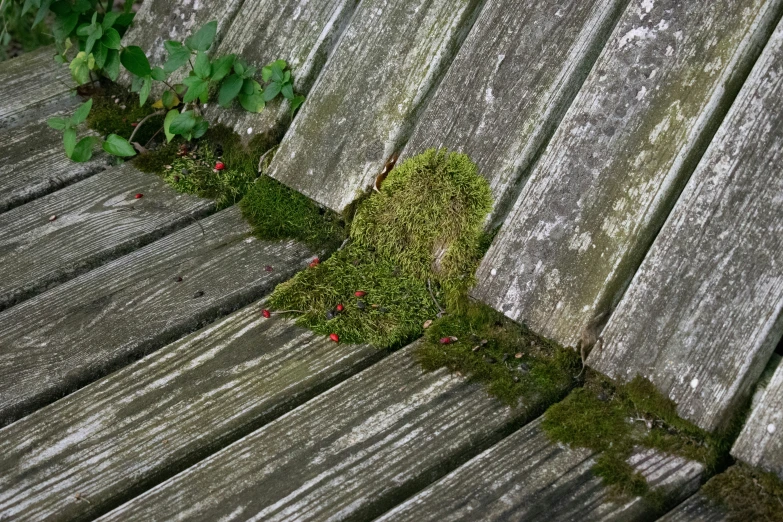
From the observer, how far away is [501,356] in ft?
6.50

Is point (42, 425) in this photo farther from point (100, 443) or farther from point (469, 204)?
point (469, 204)

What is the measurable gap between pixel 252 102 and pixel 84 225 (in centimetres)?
63

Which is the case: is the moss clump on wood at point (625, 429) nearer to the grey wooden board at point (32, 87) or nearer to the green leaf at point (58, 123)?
the green leaf at point (58, 123)

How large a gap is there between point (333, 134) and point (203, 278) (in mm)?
558

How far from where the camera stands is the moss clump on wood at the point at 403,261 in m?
2.09

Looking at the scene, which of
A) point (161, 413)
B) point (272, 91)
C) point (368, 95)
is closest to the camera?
point (161, 413)

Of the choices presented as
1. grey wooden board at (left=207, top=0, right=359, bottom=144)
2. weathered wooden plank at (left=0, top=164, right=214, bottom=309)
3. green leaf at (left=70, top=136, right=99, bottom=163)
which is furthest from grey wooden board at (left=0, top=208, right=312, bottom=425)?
green leaf at (left=70, top=136, right=99, bottom=163)

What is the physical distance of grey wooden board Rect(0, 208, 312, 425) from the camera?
204 centimetres

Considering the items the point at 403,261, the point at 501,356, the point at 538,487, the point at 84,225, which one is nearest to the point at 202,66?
the point at 84,225

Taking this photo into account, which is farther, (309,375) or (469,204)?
(469,204)

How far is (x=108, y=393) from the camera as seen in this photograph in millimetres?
1962

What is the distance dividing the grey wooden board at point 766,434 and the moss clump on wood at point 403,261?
0.72 meters

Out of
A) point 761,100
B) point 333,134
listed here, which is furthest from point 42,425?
point 761,100

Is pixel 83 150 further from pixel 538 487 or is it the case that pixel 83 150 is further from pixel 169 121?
pixel 538 487
